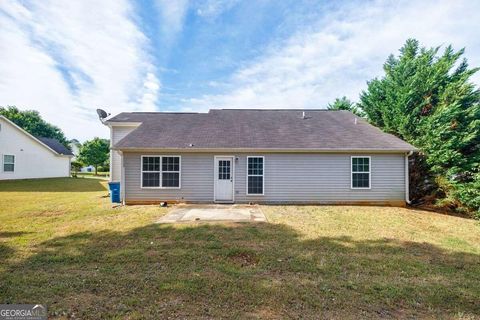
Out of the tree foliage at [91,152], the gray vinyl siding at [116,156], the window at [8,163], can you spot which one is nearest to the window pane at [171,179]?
the gray vinyl siding at [116,156]

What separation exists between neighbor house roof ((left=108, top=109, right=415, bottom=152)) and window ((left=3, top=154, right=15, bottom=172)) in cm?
1505

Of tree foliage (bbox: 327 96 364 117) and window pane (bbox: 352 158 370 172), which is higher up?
tree foliage (bbox: 327 96 364 117)

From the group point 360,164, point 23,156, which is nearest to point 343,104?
point 360,164

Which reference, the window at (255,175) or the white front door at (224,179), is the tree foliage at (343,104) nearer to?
the window at (255,175)

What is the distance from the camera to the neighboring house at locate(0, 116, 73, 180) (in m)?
19.8

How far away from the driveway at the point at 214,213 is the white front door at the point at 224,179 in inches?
22.4

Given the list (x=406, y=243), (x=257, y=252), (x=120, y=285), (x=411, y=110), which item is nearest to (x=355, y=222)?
(x=406, y=243)

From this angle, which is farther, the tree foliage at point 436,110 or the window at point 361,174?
the window at point 361,174

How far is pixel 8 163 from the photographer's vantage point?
20.1 metres

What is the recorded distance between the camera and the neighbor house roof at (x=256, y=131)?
997 cm

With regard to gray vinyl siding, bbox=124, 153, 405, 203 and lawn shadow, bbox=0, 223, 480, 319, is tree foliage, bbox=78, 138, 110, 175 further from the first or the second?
lawn shadow, bbox=0, 223, 480, 319

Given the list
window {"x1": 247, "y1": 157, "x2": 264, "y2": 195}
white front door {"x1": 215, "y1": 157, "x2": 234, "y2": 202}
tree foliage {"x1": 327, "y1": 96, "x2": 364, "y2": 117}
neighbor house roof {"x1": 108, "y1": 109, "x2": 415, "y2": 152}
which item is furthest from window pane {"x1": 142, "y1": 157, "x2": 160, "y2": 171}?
tree foliage {"x1": 327, "y1": 96, "x2": 364, "y2": 117}

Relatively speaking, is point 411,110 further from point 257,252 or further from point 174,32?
point 174,32

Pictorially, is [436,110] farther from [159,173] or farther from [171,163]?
[159,173]
